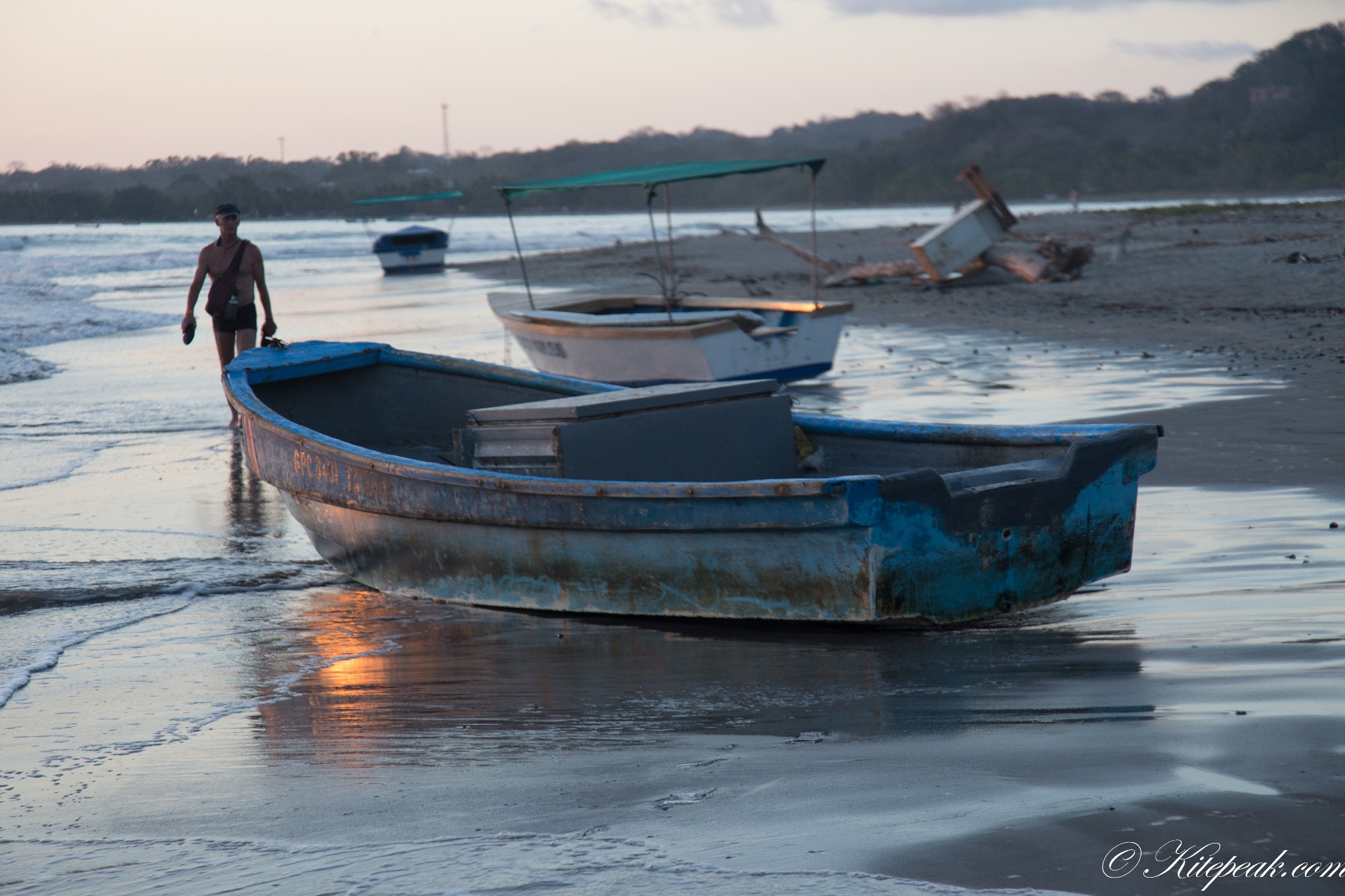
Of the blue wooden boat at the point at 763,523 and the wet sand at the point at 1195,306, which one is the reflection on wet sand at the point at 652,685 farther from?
the wet sand at the point at 1195,306

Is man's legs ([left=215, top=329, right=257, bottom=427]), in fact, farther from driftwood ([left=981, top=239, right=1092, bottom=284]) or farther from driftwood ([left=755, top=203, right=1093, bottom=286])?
driftwood ([left=981, top=239, right=1092, bottom=284])

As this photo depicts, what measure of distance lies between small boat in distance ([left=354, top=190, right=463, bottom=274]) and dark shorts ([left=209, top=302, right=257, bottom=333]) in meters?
27.0

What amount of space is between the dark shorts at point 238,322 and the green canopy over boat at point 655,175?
2.30m

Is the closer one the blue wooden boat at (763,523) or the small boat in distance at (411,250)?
the blue wooden boat at (763,523)

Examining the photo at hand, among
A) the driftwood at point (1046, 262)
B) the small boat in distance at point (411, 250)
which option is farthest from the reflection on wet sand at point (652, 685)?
the small boat in distance at point (411, 250)

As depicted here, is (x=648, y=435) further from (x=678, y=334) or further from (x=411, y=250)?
(x=411, y=250)

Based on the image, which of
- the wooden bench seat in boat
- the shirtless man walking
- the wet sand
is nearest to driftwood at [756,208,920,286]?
the wet sand

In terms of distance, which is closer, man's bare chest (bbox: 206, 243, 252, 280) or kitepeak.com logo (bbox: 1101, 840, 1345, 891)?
kitepeak.com logo (bbox: 1101, 840, 1345, 891)

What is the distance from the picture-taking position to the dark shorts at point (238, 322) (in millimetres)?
9023

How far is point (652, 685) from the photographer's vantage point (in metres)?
3.94

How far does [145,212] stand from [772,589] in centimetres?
2989

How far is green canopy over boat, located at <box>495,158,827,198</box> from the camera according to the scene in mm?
10219

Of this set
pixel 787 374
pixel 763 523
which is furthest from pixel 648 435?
pixel 787 374

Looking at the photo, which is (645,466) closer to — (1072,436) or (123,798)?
(1072,436)
